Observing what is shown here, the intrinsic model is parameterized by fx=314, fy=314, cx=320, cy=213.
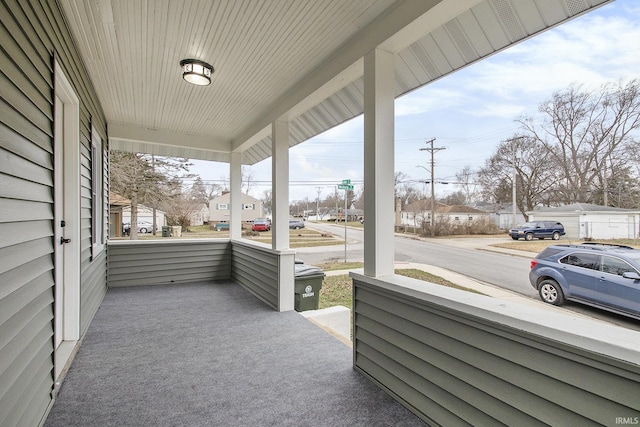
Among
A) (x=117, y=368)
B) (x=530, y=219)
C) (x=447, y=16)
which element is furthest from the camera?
(x=117, y=368)

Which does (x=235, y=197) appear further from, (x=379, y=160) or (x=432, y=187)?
(x=432, y=187)

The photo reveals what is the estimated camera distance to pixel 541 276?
5.00 feet

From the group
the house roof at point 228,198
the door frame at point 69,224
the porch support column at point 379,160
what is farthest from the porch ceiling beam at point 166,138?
the porch support column at point 379,160

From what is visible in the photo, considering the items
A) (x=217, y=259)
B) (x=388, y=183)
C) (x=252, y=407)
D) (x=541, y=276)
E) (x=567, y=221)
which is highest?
(x=388, y=183)

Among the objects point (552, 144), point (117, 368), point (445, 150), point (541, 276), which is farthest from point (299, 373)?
point (552, 144)

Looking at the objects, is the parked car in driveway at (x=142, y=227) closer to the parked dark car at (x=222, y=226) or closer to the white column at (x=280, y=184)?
the parked dark car at (x=222, y=226)

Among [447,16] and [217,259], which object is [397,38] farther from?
[217,259]

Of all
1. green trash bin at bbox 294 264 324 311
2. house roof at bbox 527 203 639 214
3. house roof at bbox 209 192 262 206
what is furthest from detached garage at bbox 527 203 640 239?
house roof at bbox 209 192 262 206

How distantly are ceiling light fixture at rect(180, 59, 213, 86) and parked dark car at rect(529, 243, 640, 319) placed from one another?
3017mm

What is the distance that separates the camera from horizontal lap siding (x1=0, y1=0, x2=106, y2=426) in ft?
4.38

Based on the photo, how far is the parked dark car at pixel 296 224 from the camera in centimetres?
442

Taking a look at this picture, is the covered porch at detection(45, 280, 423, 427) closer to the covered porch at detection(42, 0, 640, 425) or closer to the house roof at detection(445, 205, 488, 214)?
the covered porch at detection(42, 0, 640, 425)

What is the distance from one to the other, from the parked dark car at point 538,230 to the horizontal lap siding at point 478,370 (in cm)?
45

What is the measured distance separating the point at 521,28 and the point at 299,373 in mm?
2787
